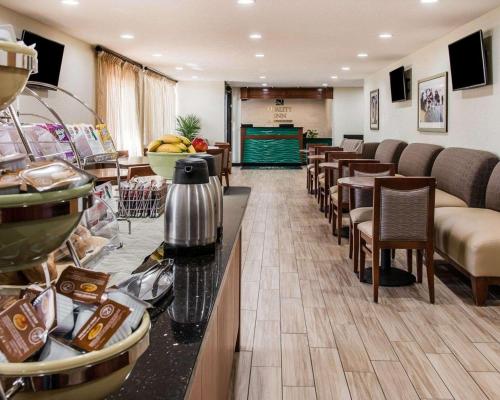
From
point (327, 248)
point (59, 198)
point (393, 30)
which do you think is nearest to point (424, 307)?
point (327, 248)

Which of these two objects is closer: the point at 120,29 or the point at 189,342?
the point at 189,342

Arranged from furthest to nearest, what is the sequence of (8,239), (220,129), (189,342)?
(220,129), (189,342), (8,239)

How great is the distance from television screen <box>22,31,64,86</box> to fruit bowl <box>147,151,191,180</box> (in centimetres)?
468

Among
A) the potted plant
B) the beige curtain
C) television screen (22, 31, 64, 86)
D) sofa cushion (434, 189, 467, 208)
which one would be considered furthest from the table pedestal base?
the potted plant

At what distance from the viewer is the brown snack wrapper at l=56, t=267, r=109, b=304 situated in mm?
790

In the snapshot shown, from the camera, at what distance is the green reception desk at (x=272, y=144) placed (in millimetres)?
18000

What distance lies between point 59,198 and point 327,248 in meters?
5.39

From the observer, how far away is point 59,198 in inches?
25.3

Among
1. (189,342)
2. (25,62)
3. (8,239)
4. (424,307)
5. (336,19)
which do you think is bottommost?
(424,307)

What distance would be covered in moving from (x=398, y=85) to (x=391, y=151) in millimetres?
1267

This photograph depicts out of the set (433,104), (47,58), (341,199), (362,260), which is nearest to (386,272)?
(362,260)

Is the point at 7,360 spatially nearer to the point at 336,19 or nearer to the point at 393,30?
the point at 336,19

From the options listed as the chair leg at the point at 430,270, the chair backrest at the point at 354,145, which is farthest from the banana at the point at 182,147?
the chair backrest at the point at 354,145

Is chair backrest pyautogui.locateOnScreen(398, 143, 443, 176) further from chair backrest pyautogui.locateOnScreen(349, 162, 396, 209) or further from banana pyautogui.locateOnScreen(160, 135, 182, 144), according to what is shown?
banana pyautogui.locateOnScreen(160, 135, 182, 144)
